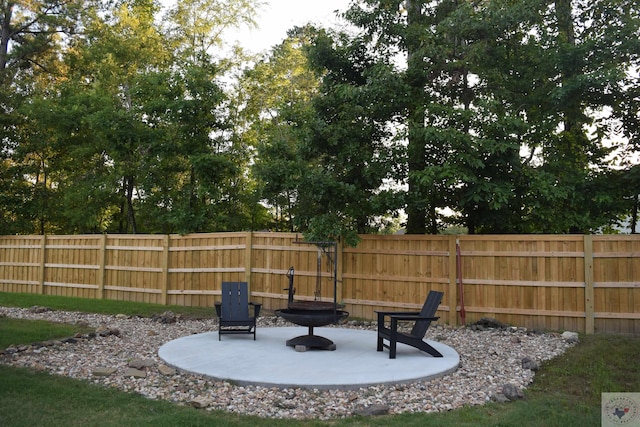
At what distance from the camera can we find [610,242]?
8.94 m

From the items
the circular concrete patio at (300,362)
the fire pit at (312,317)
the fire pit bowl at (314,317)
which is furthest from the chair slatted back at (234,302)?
the fire pit bowl at (314,317)

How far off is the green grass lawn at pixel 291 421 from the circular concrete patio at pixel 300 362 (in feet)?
3.13

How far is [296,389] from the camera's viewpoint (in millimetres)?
5559

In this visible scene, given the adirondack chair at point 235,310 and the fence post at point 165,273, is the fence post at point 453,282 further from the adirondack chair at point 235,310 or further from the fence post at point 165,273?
the fence post at point 165,273

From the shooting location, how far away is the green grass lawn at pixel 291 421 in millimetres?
4539

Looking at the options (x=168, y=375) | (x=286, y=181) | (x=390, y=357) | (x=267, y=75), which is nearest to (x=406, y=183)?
(x=286, y=181)

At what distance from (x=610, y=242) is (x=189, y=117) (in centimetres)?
1187

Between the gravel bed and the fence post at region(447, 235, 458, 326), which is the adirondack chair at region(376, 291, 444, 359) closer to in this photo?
the gravel bed

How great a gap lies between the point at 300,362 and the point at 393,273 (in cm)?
436

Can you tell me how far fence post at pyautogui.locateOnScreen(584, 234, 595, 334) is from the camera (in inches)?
354

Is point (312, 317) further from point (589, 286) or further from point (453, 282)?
point (589, 286)

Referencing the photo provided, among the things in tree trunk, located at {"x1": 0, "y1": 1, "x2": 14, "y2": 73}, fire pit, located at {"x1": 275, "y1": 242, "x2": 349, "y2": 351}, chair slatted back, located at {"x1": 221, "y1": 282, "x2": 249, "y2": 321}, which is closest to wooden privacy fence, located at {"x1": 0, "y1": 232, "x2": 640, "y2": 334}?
chair slatted back, located at {"x1": 221, "y1": 282, "x2": 249, "y2": 321}

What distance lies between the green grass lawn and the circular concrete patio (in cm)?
95

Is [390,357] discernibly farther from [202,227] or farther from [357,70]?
[202,227]
